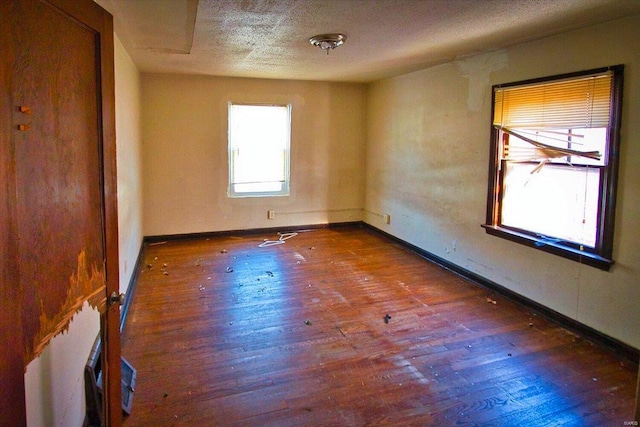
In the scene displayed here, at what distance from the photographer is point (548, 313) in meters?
3.50

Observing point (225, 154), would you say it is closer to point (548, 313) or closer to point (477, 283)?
point (477, 283)

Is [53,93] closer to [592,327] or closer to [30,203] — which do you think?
[30,203]

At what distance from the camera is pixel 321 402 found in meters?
2.38

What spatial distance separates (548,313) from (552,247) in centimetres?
55

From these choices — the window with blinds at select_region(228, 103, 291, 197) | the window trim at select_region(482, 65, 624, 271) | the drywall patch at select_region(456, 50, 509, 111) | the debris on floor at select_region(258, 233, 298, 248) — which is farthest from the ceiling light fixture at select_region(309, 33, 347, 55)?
the debris on floor at select_region(258, 233, 298, 248)

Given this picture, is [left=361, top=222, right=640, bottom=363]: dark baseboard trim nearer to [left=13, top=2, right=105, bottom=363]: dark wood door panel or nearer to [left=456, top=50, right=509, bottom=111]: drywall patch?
[left=456, top=50, right=509, bottom=111]: drywall patch

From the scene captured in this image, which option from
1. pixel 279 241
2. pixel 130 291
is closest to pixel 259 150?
pixel 279 241

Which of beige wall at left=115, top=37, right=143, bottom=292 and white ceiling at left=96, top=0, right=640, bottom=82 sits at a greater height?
white ceiling at left=96, top=0, right=640, bottom=82

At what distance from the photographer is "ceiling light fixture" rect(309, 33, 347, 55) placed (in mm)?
3326

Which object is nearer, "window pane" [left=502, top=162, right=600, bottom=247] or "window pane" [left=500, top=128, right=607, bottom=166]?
"window pane" [left=500, top=128, right=607, bottom=166]

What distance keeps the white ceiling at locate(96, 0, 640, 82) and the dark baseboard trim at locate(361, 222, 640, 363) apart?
2.13 metres

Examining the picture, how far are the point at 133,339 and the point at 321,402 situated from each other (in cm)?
149

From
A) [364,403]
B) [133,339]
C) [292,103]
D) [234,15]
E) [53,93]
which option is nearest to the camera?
[53,93]

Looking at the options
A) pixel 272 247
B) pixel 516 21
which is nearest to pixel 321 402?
pixel 516 21
